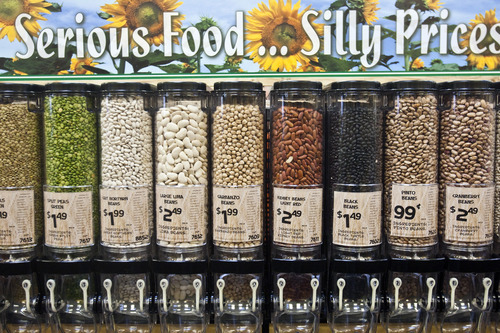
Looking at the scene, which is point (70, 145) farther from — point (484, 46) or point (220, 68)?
point (484, 46)

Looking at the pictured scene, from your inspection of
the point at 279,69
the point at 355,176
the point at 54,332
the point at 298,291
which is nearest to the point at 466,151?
the point at 355,176

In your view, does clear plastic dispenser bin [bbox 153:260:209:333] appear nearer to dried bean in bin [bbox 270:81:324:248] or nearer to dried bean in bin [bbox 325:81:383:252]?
dried bean in bin [bbox 270:81:324:248]

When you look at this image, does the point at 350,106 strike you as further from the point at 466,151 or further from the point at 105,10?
the point at 105,10

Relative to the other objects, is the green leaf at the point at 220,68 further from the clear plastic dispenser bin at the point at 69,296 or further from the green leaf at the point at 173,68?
the clear plastic dispenser bin at the point at 69,296

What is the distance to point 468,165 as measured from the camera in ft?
3.90

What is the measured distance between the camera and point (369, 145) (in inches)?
46.4

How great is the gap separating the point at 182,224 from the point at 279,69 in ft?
2.34

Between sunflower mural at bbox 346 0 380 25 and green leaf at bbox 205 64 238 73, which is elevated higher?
sunflower mural at bbox 346 0 380 25

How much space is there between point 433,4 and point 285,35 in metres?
0.53

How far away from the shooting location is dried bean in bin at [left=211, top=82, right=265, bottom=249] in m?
1.17

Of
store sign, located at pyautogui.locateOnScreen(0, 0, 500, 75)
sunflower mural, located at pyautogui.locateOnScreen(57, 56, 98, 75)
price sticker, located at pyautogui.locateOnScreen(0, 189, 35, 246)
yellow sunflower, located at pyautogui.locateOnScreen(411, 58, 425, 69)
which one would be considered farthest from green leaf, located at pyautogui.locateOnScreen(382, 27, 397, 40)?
price sticker, located at pyautogui.locateOnScreen(0, 189, 35, 246)

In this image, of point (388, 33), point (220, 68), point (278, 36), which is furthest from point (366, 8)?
point (220, 68)

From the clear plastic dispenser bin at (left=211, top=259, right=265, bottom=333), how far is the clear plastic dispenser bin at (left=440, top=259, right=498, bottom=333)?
50 cm

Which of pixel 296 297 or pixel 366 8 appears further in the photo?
pixel 366 8
